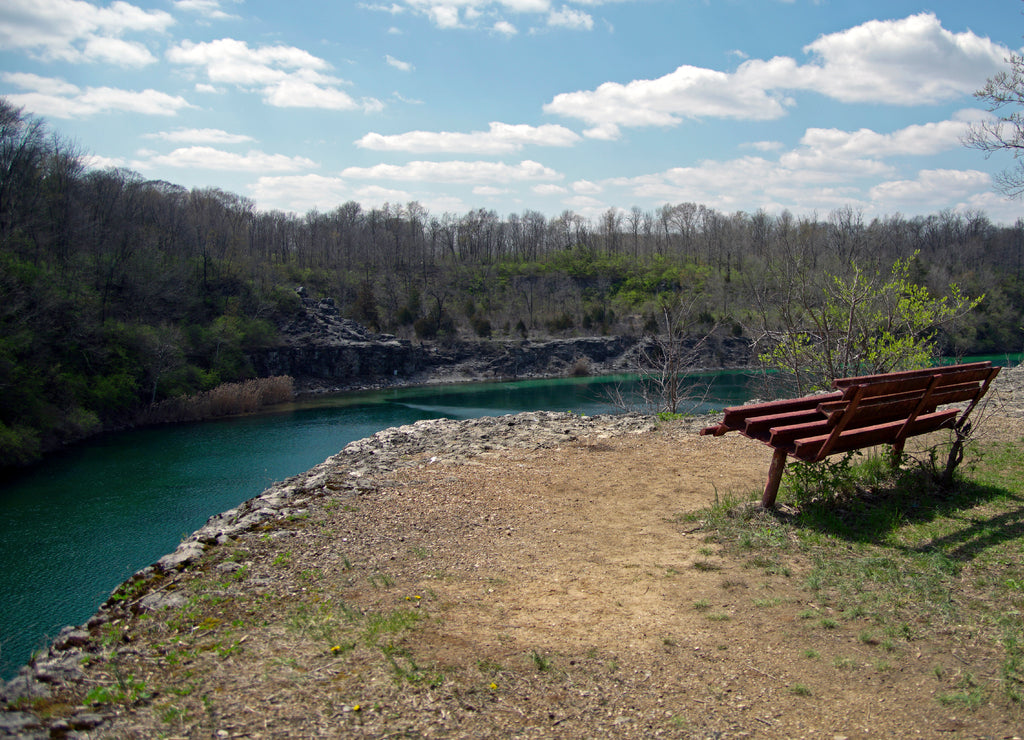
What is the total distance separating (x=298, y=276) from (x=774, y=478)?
77896 mm

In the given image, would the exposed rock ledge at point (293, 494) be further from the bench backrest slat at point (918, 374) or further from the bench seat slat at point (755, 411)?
the bench backrest slat at point (918, 374)

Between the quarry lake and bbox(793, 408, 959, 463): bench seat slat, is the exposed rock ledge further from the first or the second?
bbox(793, 408, 959, 463): bench seat slat

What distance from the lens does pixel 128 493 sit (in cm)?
2153

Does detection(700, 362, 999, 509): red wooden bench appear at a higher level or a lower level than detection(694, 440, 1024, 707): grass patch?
higher

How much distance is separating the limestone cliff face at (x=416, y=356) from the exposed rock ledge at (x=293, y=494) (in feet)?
149

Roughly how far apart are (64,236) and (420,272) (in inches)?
1921

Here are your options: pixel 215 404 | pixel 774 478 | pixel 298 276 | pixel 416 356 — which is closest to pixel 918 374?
pixel 774 478

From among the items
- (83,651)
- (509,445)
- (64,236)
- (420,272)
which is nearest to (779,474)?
(509,445)

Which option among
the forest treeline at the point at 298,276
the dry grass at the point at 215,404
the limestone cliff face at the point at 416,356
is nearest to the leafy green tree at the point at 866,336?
the forest treeline at the point at 298,276

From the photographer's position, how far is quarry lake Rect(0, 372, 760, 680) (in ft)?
43.2

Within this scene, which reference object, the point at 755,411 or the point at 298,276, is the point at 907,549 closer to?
the point at 755,411

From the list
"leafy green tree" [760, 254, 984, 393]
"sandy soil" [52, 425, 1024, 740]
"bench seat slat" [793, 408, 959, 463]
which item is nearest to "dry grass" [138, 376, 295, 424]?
"sandy soil" [52, 425, 1024, 740]

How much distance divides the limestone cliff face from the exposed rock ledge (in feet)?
149

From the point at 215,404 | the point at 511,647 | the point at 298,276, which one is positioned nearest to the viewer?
the point at 511,647
